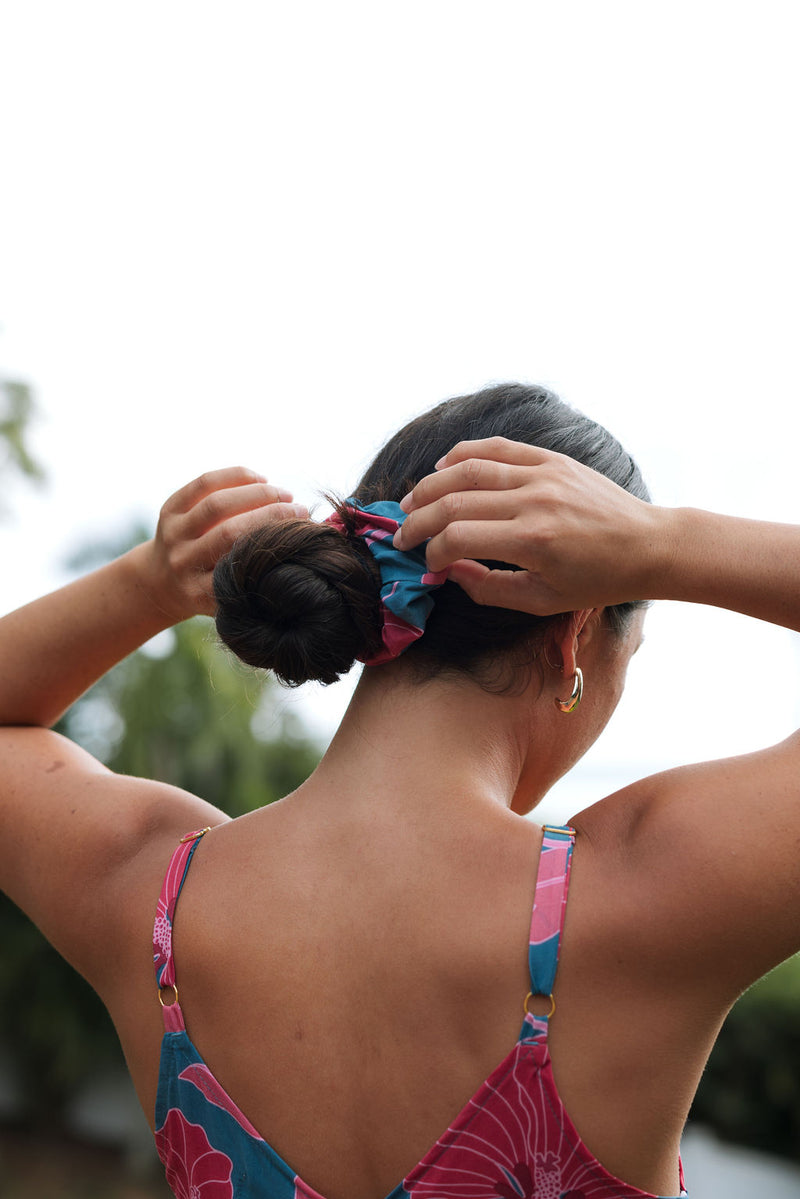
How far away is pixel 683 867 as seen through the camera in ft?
3.44

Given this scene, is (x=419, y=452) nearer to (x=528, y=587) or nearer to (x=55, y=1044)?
(x=528, y=587)

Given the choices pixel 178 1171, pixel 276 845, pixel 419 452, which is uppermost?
pixel 419 452

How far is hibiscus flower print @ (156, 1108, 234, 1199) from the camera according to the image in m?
1.25

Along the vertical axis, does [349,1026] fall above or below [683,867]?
below

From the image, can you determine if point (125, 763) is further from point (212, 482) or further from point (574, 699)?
point (574, 699)

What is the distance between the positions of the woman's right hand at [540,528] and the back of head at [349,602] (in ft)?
0.43

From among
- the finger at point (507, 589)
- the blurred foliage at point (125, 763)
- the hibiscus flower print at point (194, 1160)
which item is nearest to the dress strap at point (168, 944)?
the hibiscus flower print at point (194, 1160)

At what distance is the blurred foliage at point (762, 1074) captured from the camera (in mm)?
4562

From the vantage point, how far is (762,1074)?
4.65 m

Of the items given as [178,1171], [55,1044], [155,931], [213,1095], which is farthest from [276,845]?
[55,1044]

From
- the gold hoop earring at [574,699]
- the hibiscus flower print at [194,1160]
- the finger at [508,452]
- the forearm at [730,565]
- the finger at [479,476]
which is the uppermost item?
the finger at [508,452]

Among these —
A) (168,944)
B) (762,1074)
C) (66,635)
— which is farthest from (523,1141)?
(762,1074)

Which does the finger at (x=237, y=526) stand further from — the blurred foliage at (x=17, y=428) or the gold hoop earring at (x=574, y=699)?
the blurred foliage at (x=17, y=428)

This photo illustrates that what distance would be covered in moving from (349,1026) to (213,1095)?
0.70 ft
